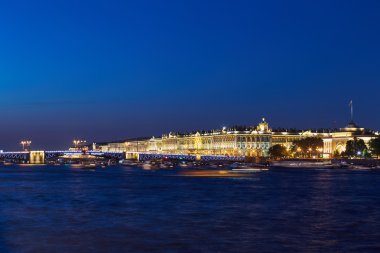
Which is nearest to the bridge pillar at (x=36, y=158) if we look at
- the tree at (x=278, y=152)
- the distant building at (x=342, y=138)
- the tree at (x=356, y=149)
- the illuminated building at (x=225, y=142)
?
the illuminated building at (x=225, y=142)

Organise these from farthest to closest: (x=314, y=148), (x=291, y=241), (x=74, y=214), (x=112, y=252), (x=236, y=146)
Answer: (x=236, y=146)
(x=314, y=148)
(x=74, y=214)
(x=291, y=241)
(x=112, y=252)

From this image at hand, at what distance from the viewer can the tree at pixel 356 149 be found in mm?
89875

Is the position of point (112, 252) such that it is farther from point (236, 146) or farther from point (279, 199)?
point (236, 146)

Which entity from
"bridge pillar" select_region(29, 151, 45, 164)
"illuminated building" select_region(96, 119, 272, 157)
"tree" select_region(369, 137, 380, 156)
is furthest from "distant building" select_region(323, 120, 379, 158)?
"bridge pillar" select_region(29, 151, 45, 164)

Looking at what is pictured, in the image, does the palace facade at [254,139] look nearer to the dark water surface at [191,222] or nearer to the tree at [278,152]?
the tree at [278,152]

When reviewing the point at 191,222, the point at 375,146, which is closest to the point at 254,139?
the point at 375,146

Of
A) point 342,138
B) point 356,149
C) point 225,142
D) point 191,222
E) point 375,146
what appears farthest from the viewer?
point 225,142

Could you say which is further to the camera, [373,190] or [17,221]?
[373,190]

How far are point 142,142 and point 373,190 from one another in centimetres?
12853

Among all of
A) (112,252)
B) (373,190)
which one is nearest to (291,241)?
(112,252)

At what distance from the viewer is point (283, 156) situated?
344 feet

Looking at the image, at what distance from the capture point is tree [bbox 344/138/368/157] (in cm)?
8988

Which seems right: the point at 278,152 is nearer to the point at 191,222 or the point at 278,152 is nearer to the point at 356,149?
the point at 356,149

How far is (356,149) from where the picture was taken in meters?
91.1
